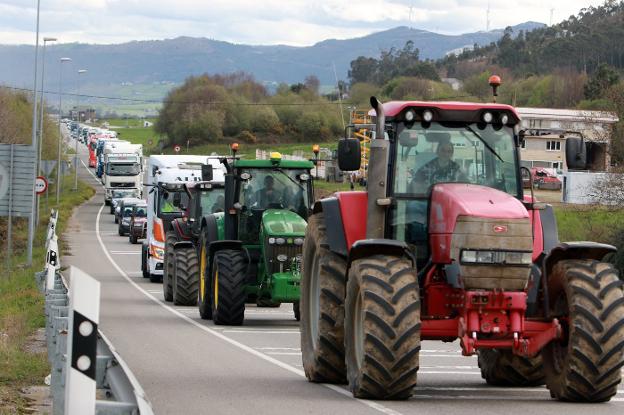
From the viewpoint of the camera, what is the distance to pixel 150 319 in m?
27.1

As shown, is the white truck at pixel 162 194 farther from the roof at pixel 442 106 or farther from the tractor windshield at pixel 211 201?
the roof at pixel 442 106

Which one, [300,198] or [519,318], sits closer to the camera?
[519,318]

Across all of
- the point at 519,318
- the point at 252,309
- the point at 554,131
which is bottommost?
the point at 252,309

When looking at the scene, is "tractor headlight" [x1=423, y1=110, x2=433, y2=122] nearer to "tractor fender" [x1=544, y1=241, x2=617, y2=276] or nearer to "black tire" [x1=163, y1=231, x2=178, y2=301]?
"tractor fender" [x1=544, y1=241, x2=617, y2=276]

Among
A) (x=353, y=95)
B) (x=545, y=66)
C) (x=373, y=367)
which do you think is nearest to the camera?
(x=373, y=367)

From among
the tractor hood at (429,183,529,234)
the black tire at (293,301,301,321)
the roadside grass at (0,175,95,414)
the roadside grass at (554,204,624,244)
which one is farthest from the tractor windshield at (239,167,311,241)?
the roadside grass at (554,204,624,244)

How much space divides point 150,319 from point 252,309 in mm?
3498

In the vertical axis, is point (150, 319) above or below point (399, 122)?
below

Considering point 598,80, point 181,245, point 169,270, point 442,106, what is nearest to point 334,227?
point 442,106

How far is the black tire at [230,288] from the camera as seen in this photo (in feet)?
81.7

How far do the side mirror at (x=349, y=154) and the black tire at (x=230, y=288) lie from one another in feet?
35.9

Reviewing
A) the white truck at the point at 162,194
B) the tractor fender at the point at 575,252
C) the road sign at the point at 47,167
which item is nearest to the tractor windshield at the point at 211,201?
the white truck at the point at 162,194

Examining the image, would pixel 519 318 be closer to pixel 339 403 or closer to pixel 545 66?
pixel 339 403

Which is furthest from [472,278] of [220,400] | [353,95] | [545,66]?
[545,66]
